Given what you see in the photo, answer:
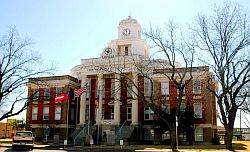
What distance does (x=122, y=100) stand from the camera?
50500mm

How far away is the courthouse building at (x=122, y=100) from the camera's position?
152 feet

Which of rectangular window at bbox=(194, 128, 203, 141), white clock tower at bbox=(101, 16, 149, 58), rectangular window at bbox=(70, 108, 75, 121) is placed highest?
white clock tower at bbox=(101, 16, 149, 58)

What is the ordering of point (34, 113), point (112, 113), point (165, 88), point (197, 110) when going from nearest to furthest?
1. point (197, 110)
2. point (165, 88)
3. point (112, 113)
4. point (34, 113)

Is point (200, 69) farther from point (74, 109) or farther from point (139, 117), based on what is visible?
point (74, 109)

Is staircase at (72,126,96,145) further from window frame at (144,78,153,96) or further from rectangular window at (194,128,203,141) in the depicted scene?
rectangular window at (194,128,203,141)

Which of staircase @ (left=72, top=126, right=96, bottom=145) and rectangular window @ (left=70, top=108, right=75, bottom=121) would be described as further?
rectangular window @ (left=70, top=108, right=75, bottom=121)

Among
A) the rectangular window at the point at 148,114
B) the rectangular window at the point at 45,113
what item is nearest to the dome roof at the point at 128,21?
the rectangular window at the point at 148,114

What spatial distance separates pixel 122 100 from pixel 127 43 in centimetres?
994

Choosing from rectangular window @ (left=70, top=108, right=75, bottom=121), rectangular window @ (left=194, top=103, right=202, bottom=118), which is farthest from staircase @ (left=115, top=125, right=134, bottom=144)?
rectangular window @ (left=70, top=108, right=75, bottom=121)

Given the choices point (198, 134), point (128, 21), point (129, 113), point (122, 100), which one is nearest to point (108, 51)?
point (128, 21)

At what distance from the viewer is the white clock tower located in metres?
53.8

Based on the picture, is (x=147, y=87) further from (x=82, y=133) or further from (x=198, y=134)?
(x=82, y=133)

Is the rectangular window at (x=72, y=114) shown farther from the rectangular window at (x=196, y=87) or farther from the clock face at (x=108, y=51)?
the rectangular window at (x=196, y=87)

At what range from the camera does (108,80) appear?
2048 inches
